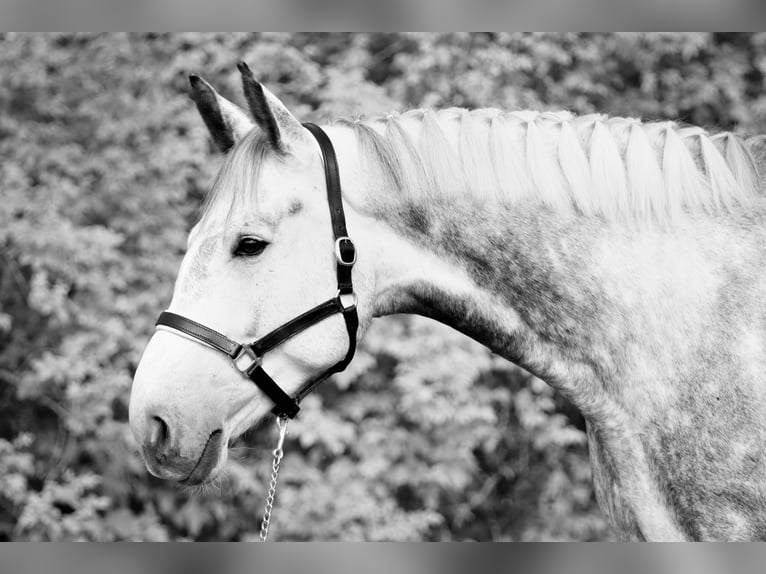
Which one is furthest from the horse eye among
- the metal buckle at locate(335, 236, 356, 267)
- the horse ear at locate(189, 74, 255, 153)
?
the horse ear at locate(189, 74, 255, 153)

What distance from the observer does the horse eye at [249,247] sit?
67.6 inches

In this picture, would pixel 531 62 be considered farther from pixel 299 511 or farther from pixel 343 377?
pixel 299 511

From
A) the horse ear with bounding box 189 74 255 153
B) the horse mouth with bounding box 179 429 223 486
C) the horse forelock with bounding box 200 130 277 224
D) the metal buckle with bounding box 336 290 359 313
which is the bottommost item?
the horse mouth with bounding box 179 429 223 486

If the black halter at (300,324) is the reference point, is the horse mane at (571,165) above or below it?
above

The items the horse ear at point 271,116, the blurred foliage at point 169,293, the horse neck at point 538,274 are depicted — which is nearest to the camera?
the horse ear at point 271,116

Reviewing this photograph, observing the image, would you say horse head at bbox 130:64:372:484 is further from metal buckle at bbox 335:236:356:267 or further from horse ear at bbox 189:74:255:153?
horse ear at bbox 189:74:255:153

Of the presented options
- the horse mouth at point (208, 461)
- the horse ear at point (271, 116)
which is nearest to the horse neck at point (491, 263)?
the horse ear at point (271, 116)

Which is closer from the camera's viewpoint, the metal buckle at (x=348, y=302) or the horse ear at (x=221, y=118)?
the metal buckle at (x=348, y=302)

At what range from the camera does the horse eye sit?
1718 millimetres

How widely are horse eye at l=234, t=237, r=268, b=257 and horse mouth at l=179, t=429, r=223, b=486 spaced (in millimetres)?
430

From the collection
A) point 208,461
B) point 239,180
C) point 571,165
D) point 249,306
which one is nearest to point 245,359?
point 249,306

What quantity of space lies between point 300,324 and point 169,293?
2.70 m

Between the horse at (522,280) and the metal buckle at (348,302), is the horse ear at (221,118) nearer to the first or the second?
the horse at (522,280)
